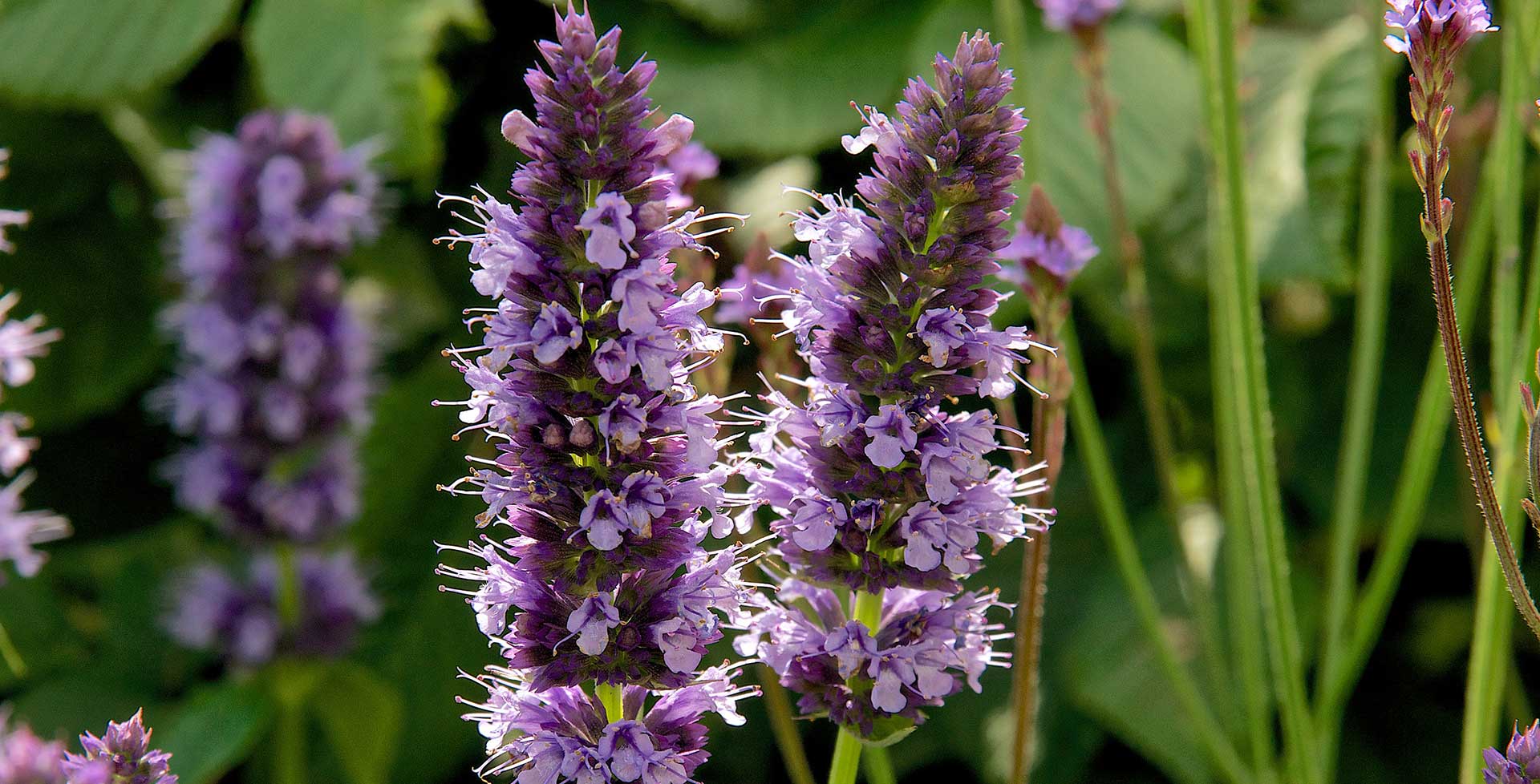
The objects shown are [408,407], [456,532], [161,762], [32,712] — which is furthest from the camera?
[408,407]

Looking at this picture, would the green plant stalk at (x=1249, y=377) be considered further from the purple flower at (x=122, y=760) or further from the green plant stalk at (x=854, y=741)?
the purple flower at (x=122, y=760)

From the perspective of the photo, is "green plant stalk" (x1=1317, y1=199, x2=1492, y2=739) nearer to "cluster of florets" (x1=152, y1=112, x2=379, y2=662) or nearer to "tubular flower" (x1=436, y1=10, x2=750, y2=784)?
"tubular flower" (x1=436, y1=10, x2=750, y2=784)

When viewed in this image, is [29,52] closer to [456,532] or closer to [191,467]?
[191,467]

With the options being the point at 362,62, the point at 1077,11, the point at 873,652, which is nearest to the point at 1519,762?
the point at 873,652

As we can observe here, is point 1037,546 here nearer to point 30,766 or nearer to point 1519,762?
point 1519,762

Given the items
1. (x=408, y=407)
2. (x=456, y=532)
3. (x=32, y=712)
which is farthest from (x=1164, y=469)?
(x=32, y=712)

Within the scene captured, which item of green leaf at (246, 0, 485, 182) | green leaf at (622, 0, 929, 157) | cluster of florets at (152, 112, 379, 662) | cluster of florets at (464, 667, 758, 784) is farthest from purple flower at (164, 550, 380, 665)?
cluster of florets at (464, 667, 758, 784)
